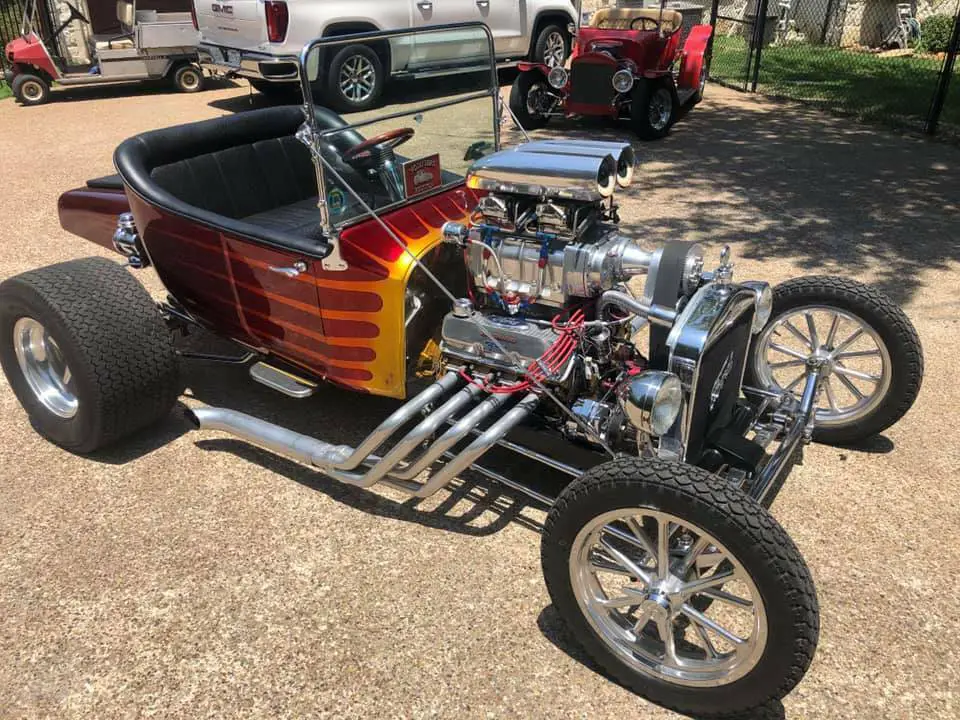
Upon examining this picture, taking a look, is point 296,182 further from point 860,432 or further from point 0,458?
point 860,432

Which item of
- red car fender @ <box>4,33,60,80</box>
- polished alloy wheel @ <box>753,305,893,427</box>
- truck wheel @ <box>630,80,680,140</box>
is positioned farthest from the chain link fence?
red car fender @ <box>4,33,60,80</box>

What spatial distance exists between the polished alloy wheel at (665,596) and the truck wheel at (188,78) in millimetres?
12165

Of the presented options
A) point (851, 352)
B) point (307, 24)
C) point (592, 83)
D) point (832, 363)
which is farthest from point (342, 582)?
point (307, 24)

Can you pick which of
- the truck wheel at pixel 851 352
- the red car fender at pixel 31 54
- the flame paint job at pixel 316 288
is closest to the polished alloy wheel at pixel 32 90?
the red car fender at pixel 31 54

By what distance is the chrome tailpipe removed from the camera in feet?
9.16

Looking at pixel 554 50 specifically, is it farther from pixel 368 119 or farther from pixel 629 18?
pixel 368 119

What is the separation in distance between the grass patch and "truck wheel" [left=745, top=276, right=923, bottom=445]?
24.5ft

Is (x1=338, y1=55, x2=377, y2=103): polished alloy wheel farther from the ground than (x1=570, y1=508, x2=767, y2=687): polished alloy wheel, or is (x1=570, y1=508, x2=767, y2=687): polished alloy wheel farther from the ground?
(x1=338, y1=55, x2=377, y2=103): polished alloy wheel

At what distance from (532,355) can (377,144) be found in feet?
3.60

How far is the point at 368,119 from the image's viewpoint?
3.25 m

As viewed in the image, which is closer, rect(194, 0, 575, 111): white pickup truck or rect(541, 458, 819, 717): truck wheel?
rect(541, 458, 819, 717): truck wheel

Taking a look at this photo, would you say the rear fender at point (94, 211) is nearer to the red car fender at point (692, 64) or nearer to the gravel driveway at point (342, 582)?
the gravel driveway at point (342, 582)

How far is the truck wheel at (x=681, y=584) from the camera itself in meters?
2.05

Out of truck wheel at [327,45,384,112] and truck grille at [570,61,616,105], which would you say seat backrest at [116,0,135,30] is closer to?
truck grille at [570,61,616,105]
